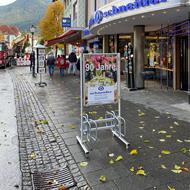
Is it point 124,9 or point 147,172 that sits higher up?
point 124,9

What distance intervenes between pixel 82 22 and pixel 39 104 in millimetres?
Answer: 18110

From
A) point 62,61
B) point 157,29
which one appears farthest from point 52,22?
point 157,29

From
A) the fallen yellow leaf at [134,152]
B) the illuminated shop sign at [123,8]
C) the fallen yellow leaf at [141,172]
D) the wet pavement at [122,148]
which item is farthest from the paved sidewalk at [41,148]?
the illuminated shop sign at [123,8]

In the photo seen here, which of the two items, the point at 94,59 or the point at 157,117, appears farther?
the point at 157,117

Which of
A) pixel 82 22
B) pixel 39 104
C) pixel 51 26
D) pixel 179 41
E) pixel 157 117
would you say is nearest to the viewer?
pixel 157 117

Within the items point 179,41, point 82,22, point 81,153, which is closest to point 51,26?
point 82,22

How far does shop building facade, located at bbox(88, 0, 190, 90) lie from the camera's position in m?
9.30

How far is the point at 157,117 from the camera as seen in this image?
740cm

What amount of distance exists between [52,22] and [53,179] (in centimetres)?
4158

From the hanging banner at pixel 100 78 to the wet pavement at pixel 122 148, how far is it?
34.8 inches

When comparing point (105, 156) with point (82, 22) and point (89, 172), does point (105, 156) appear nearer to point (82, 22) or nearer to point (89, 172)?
point (89, 172)

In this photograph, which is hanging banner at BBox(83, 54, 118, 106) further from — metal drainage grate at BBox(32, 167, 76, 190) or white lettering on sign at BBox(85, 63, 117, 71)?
metal drainage grate at BBox(32, 167, 76, 190)

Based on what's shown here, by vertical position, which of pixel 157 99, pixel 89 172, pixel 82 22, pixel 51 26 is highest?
pixel 51 26

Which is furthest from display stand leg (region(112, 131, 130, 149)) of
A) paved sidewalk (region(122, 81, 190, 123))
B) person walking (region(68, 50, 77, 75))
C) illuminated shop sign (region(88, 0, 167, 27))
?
person walking (region(68, 50, 77, 75))
